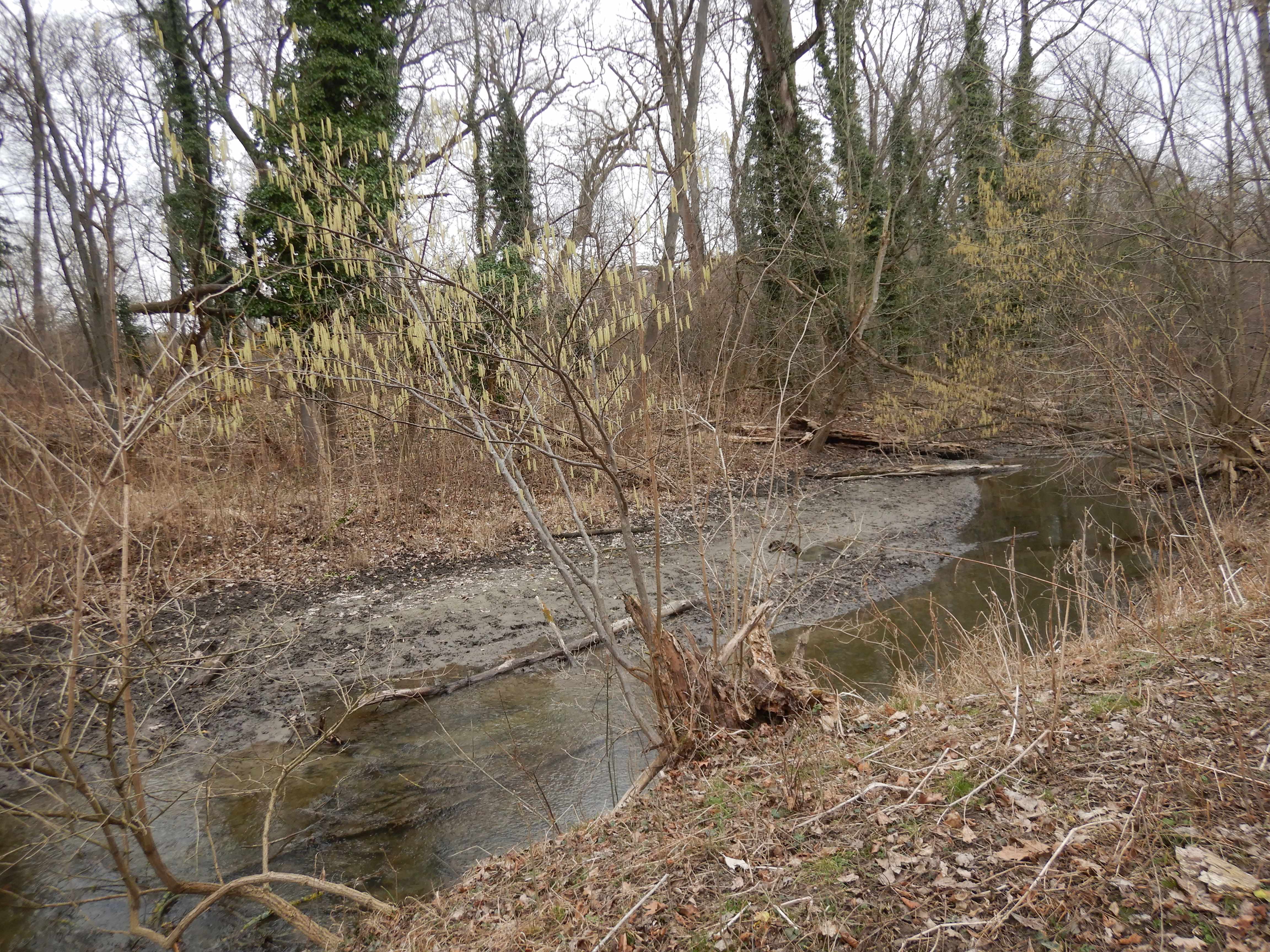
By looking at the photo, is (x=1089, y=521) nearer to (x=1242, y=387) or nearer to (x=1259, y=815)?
(x=1242, y=387)

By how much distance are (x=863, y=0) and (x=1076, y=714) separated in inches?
596

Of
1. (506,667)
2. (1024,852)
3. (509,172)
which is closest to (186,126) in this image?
(509,172)

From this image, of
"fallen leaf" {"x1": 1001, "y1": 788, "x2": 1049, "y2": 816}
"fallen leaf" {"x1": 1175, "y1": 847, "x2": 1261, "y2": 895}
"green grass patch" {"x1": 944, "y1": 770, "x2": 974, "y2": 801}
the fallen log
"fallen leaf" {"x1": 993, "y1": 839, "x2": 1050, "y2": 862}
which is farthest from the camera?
the fallen log

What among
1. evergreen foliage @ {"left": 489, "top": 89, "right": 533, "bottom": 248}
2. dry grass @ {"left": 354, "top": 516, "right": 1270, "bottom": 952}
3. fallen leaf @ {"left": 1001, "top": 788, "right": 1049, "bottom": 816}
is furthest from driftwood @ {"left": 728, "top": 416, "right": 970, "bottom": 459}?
fallen leaf @ {"left": 1001, "top": 788, "right": 1049, "bottom": 816}

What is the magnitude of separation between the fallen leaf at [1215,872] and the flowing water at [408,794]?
7.57 feet

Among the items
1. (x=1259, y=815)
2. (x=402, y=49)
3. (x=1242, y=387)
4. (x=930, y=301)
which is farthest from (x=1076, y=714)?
(x=402, y=49)

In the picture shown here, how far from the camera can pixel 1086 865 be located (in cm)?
243

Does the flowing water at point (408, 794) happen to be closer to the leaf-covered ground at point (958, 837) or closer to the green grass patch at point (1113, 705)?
the leaf-covered ground at point (958, 837)

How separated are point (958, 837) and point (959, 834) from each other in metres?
0.02

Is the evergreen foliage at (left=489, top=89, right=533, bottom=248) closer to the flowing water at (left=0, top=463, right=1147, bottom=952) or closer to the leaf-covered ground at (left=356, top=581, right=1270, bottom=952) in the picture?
the flowing water at (left=0, top=463, right=1147, bottom=952)

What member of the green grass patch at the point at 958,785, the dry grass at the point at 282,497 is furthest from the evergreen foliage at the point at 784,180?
the green grass patch at the point at 958,785

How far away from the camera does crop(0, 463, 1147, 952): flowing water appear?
4156 millimetres

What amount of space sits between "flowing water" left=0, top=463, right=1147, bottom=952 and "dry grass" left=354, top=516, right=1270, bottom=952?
653 mm

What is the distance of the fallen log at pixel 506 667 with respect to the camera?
6.32 meters
